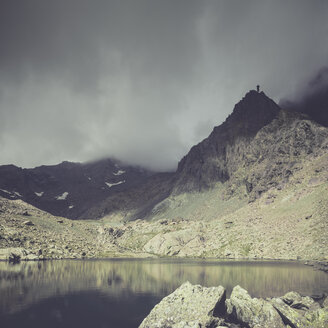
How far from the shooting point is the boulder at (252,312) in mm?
43625

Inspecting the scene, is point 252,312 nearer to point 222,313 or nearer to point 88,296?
point 222,313

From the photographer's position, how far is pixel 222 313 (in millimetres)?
48312

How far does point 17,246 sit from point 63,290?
394 ft

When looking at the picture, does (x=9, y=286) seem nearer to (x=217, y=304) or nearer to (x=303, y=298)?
(x=217, y=304)

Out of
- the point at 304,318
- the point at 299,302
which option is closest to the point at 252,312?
the point at 304,318

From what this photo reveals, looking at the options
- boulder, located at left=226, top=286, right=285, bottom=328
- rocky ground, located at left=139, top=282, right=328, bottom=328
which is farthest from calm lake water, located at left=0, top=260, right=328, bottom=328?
boulder, located at left=226, top=286, right=285, bottom=328

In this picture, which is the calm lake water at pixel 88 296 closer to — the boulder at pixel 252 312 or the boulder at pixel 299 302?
the boulder at pixel 299 302

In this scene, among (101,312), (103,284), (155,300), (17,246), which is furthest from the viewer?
(17,246)

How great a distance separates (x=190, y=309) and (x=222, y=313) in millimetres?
6253

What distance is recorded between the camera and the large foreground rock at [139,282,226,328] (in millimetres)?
43562

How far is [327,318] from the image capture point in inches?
1703

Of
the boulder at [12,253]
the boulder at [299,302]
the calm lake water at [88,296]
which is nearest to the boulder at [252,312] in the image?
the boulder at [299,302]

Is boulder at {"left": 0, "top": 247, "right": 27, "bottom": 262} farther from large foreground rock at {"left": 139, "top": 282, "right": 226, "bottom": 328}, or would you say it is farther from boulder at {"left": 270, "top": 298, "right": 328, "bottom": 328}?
boulder at {"left": 270, "top": 298, "right": 328, "bottom": 328}

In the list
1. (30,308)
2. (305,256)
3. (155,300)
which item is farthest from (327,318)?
(305,256)
